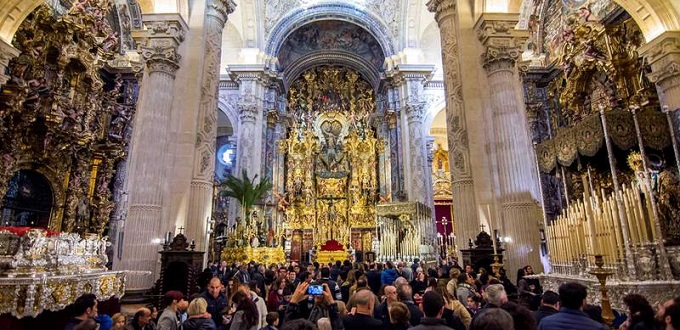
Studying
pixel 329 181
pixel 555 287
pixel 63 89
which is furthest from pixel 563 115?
pixel 63 89

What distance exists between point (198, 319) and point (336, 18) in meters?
22.4

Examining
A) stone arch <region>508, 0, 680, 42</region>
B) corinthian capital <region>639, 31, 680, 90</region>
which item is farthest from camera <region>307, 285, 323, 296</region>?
corinthian capital <region>639, 31, 680, 90</region>

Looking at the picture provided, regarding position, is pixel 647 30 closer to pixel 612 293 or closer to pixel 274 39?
pixel 612 293

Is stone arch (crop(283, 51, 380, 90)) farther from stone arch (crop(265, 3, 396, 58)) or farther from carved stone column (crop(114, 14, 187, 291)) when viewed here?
carved stone column (crop(114, 14, 187, 291))

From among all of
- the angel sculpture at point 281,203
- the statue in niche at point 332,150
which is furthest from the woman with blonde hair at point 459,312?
the statue in niche at point 332,150

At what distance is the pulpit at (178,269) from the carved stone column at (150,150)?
0.38 meters

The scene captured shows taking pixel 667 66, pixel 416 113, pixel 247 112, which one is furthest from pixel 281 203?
pixel 667 66

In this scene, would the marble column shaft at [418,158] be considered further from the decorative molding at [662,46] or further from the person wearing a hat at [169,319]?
the person wearing a hat at [169,319]

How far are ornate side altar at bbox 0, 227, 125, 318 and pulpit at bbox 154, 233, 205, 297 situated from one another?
3.85 feet

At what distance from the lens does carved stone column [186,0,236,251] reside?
30.5 feet

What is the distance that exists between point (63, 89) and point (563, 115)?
1890cm

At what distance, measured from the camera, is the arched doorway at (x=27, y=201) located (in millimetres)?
12977

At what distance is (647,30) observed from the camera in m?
9.73

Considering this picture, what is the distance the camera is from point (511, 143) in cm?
885
